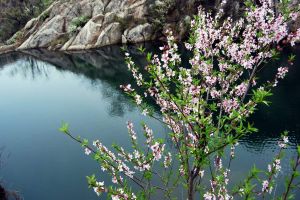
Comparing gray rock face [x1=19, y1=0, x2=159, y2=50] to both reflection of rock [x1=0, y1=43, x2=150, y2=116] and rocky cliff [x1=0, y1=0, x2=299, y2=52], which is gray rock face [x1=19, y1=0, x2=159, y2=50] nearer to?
rocky cliff [x1=0, y1=0, x2=299, y2=52]

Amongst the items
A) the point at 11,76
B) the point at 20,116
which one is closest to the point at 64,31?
the point at 11,76

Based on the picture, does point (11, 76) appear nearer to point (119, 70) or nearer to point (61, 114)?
point (119, 70)

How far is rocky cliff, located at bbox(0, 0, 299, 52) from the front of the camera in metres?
91.6

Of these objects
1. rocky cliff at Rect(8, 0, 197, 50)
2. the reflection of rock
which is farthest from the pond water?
rocky cliff at Rect(8, 0, 197, 50)

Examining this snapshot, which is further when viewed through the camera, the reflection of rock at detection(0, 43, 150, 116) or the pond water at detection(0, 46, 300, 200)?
the reflection of rock at detection(0, 43, 150, 116)

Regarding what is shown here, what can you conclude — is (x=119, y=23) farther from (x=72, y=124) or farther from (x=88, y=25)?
(x=72, y=124)

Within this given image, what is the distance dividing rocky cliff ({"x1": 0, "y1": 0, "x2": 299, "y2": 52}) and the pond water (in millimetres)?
19539

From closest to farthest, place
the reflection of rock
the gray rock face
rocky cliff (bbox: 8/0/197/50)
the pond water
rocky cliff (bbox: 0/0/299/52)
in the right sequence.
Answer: the pond water → the reflection of rock → rocky cliff (bbox: 0/0/299/52) → rocky cliff (bbox: 8/0/197/50) → the gray rock face

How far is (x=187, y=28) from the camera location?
88.7 metres

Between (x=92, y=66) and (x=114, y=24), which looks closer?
(x=92, y=66)

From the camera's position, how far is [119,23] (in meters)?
93.8

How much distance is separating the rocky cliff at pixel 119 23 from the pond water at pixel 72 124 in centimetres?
1954

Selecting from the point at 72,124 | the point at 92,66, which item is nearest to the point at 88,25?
the point at 92,66

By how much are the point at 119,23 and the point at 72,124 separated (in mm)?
55273
